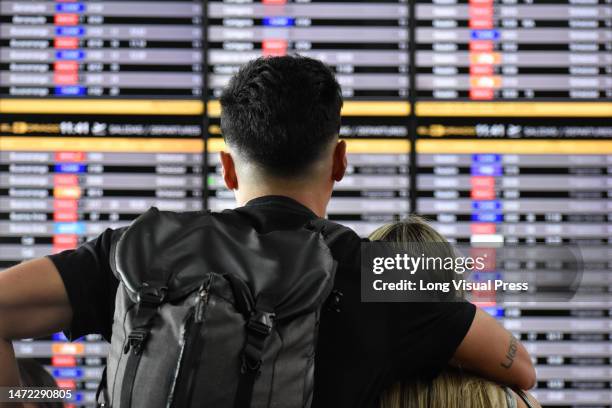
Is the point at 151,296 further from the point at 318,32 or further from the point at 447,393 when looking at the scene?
the point at 318,32

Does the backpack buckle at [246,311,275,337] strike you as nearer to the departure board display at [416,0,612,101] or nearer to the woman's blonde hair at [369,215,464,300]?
the woman's blonde hair at [369,215,464,300]

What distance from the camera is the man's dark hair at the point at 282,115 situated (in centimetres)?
124

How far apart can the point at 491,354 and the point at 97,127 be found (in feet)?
6.45

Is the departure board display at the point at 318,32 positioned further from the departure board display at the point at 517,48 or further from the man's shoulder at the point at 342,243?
the man's shoulder at the point at 342,243

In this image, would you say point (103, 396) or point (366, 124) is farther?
point (366, 124)

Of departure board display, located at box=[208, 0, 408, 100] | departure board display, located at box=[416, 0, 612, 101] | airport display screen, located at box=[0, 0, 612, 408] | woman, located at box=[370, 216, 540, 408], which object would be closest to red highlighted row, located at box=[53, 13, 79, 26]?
airport display screen, located at box=[0, 0, 612, 408]

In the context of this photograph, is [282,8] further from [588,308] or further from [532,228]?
[588,308]

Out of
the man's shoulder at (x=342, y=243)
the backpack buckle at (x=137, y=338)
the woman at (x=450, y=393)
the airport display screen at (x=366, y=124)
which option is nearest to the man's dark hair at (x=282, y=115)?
the man's shoulder at (x=342, y=243)

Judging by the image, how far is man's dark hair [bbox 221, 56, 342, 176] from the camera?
1.24 meters

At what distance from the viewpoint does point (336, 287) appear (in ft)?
3.84

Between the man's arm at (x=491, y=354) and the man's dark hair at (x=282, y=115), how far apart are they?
1.14ft

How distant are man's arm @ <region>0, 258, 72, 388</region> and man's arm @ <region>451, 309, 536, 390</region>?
1.88 feet

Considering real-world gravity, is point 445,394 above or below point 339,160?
below

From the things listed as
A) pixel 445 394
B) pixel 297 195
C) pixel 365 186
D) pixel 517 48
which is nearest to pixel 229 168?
pixel 297 195
